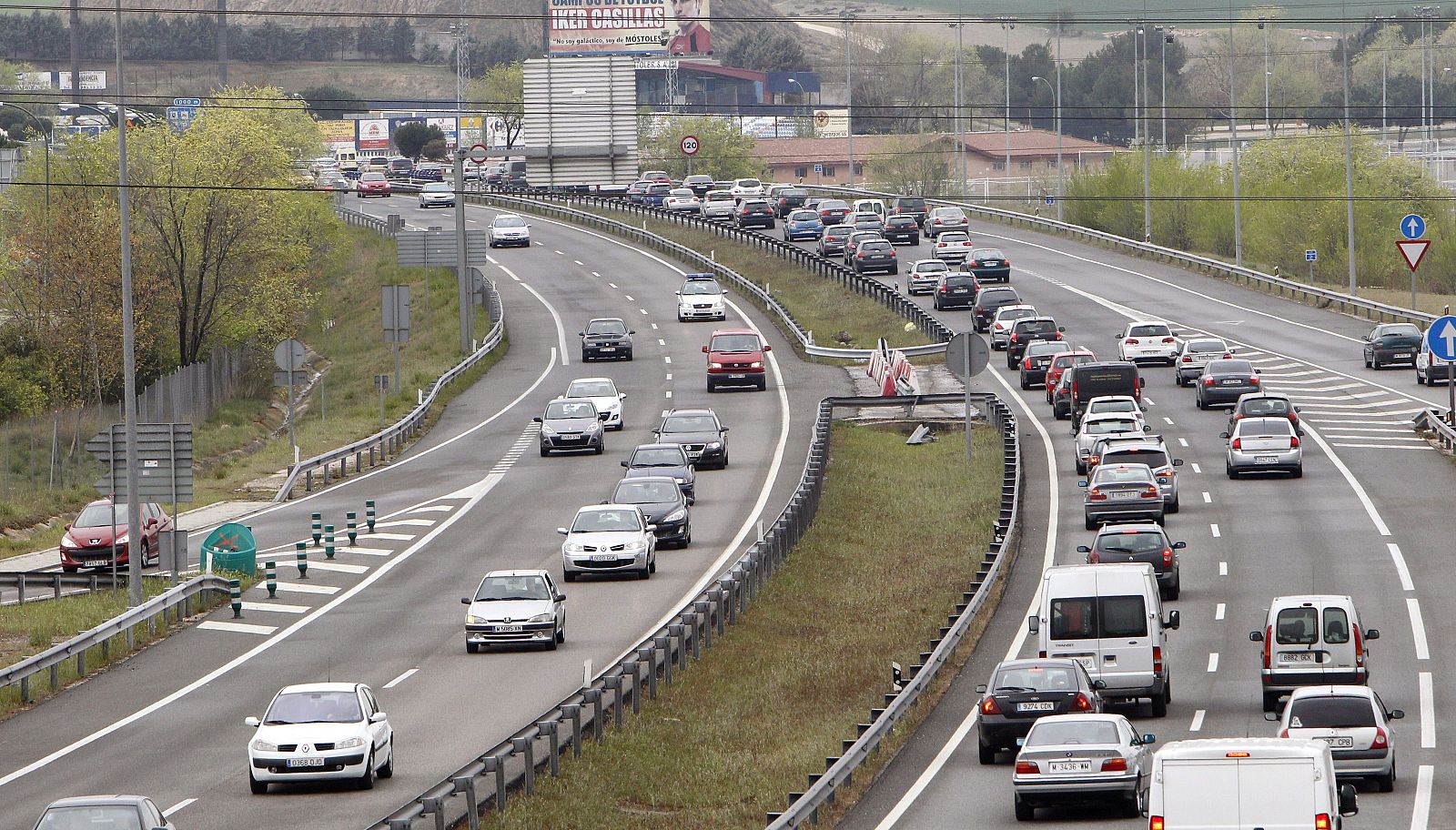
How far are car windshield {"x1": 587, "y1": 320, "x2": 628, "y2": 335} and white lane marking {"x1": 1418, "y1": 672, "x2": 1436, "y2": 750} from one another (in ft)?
141

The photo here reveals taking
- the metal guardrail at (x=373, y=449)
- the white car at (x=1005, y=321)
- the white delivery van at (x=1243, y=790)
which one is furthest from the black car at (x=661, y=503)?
the white car at (x=1005, y=321)

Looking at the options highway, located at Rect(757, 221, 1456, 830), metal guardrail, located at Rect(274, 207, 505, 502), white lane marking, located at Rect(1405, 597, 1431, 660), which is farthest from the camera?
metal guardrail, located at Rect(274, 207, 505, 502)

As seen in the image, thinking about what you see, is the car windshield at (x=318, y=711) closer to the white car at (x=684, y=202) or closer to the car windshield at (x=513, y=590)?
the car windshield at (x=513, y=590)

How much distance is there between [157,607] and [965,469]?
21524 mm

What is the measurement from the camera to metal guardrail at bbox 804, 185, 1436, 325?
7238 cm

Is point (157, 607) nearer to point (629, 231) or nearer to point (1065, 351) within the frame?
point (1065, 351)

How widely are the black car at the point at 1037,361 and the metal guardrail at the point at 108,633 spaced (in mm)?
30798

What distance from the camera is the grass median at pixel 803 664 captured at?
21.7 metres

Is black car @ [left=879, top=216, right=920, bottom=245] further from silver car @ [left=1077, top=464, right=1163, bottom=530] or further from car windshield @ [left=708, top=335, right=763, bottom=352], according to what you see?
silver car @ [left=1077, top=464, right=1163, bottom=530]

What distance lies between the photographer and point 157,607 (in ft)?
105

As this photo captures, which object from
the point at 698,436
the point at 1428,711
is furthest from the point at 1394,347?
the point at 1428,711

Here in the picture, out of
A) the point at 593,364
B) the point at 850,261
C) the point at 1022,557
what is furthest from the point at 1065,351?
the point at 850,261

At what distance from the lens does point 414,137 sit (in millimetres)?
190000

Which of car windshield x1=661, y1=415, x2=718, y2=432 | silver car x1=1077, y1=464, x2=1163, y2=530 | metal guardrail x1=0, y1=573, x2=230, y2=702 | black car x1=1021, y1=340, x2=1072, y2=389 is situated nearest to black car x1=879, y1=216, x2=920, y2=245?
black car x1=1021, y1=340, x2=1072, y2=389
